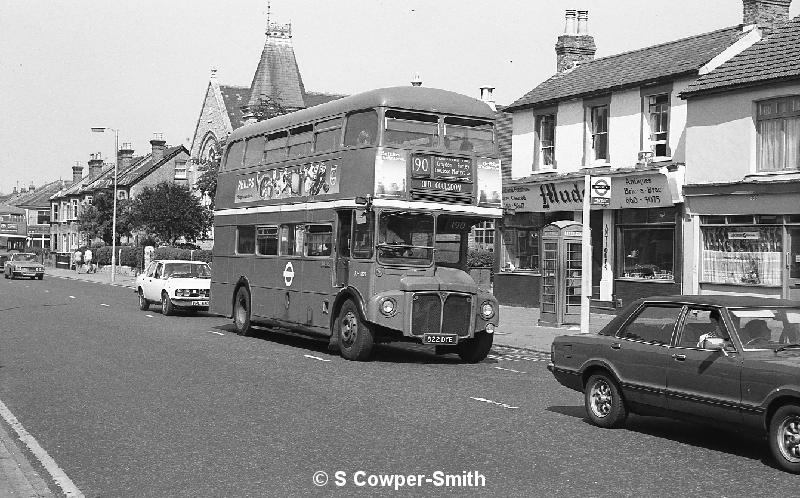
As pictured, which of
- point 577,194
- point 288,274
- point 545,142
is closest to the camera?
point 288,274

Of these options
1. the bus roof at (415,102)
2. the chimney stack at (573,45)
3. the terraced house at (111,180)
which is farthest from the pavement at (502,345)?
the terraced house at (111,180)

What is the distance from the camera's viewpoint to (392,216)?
16.4m

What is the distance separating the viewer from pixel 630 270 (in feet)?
89.0

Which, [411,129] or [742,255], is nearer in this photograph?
[411,129]

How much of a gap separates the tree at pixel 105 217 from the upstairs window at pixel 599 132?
1940 inches

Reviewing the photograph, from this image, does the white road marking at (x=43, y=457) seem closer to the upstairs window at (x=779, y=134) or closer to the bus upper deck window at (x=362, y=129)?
the bus upper deck window at (x=362, y=129)

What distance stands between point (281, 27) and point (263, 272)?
58581 millimetres

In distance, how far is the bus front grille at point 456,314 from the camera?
16266 mm

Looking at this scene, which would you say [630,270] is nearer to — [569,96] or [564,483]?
[569,96]

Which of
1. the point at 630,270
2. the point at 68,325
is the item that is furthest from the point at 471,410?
the point at 630,270

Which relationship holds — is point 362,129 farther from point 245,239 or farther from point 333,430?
point 333,430

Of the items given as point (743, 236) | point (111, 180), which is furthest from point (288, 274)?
point (111, 180)

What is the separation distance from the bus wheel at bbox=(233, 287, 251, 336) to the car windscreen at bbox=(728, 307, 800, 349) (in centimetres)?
1405

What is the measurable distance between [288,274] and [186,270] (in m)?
10.4
